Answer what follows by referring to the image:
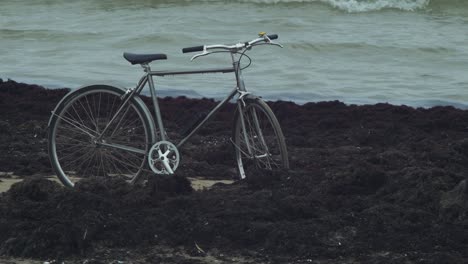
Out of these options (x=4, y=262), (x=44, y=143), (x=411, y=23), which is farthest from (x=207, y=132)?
(x=411, y=23)

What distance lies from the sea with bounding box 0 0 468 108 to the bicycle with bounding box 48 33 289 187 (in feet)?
16.6

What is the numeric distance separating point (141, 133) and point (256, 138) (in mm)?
868

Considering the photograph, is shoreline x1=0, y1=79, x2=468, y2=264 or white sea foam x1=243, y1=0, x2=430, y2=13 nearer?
shoreline x1=0, y1=79, x2=468, y2=264

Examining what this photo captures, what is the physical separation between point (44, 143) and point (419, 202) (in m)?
3.82

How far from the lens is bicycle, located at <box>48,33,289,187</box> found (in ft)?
21.2

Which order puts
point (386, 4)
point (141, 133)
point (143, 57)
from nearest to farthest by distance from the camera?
point (143, 57), point (141, 133), point (386, 4)

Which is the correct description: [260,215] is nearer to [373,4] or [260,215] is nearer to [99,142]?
[99,142]

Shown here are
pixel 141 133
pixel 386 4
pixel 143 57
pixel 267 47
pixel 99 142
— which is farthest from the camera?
pixel 386 4

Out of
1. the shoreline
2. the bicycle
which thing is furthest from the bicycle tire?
the shoreline

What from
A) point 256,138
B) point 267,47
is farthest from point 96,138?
point 267,47

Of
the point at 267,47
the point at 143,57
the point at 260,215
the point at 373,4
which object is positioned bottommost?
the point at 267,47

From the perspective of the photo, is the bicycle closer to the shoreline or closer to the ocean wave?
the shoreline

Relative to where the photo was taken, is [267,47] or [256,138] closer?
[256,138]

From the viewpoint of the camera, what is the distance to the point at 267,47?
645 inches
